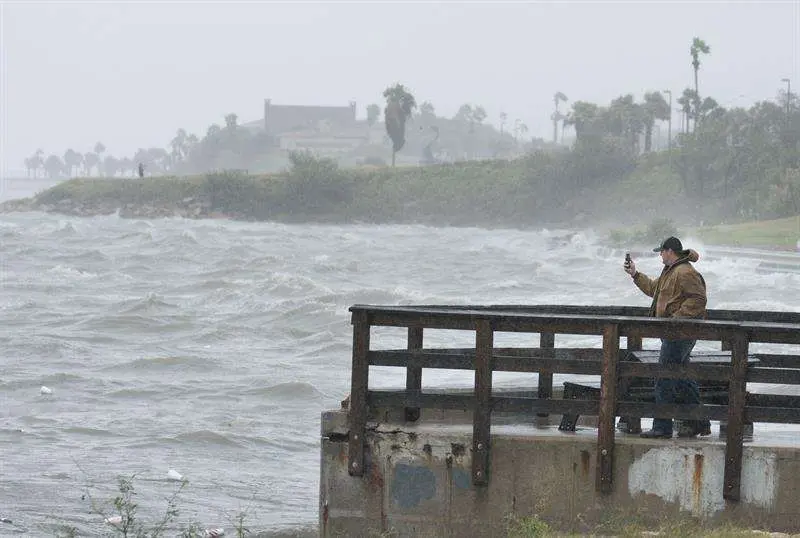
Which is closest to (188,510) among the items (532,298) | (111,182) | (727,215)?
(532,298)

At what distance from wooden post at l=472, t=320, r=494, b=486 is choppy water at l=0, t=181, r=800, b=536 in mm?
3471

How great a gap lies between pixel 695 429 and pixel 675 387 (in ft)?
1.40

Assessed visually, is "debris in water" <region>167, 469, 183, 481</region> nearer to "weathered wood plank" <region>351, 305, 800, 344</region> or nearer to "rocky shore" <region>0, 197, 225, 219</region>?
"weathered wood plank" <region>351, 305, 800, 344</region>

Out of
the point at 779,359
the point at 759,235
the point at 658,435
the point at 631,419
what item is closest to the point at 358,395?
the point at 658,435

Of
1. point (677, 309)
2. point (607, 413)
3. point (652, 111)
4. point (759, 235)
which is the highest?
point (652, 111)

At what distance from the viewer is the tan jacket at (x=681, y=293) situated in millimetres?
9125

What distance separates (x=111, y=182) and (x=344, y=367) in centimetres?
11450

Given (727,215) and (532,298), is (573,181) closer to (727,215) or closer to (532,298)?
(727,215)

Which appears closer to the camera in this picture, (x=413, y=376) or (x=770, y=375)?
(x=770, y=375)

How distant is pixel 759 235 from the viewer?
203 feet

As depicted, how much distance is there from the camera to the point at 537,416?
10125mm

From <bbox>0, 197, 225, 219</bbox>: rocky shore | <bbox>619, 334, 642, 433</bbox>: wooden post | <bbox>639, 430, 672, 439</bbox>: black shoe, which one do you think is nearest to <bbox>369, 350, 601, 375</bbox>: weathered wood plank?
<bbox>619, 334, 642, 433</bbox>: wooden post

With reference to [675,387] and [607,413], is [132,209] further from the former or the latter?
[607,413]

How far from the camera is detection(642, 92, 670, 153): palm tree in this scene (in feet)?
468
